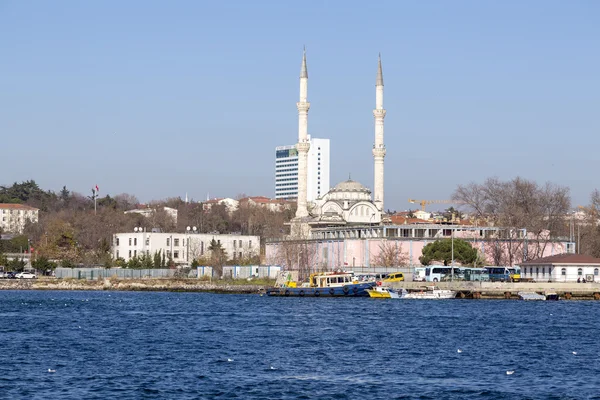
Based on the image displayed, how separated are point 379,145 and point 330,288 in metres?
35.1

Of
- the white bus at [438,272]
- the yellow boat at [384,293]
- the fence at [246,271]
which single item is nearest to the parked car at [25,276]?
the fence at [246,271]

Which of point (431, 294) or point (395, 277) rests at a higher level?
point (395, 277)

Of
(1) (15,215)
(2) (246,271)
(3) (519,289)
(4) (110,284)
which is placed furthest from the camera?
(1) (15,215)

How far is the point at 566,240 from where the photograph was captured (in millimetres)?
99938

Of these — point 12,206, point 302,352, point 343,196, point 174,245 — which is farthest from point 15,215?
point 302,352

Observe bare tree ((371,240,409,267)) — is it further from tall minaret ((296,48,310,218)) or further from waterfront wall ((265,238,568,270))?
tall minaret ((296,48,310,218))

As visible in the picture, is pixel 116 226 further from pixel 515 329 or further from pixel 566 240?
pixel 515 329

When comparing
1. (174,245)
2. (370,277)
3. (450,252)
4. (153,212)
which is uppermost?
(153,212)

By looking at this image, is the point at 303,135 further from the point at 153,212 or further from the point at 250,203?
the point at 250,203

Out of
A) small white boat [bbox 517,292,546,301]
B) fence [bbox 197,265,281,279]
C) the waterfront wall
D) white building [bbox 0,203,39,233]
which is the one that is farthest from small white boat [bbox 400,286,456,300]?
white building [bbox 0,203,39,233]

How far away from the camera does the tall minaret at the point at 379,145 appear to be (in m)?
111

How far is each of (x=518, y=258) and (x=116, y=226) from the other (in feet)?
180

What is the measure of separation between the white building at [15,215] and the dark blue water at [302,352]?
90547 millimetres

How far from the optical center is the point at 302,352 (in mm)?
40000
